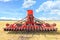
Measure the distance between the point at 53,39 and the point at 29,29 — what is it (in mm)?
3037

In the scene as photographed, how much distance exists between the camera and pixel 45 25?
1614 cm

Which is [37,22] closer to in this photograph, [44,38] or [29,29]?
[29,29]

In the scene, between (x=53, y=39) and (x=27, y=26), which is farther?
(x=27, y=26)

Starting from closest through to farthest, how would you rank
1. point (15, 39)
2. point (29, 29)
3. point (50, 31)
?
point (15, 39) → point (29, 29) → point (50, 31)

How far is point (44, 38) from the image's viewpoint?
42.7 feet

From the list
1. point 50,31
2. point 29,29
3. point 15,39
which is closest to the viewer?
point 15,39

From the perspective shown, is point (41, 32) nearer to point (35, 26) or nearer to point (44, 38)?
point (35, 26)

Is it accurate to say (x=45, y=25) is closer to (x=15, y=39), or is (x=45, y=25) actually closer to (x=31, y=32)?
(x=31, y=32)

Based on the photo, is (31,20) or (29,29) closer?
(29,29)

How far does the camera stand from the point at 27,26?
15773 mm

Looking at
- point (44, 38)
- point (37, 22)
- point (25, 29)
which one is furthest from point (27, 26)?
point (44, 38)

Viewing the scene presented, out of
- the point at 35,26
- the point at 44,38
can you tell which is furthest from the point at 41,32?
the point at 44,38

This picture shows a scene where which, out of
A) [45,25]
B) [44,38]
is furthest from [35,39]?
[45,25]

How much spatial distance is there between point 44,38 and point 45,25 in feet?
10.6
